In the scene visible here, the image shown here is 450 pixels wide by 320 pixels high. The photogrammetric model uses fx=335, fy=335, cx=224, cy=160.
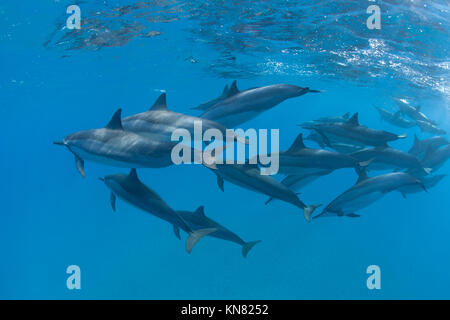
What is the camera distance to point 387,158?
7047 mm

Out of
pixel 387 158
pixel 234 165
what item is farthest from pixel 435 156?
pixel 234 165

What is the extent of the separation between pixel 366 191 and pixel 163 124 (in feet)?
12.8

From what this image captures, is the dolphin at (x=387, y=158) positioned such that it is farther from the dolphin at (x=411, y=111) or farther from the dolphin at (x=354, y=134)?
the dolphin at (x=411, y=111)

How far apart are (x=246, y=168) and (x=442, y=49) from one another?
14.2 m

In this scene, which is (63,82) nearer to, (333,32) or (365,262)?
(333,32)

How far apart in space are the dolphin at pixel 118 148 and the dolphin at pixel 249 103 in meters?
1.45

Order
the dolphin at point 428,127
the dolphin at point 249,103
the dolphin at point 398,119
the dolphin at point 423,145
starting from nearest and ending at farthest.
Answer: the dolphin at point 249,103 → the dolphin at point 423,145 → the dolphin at point 398,119 → the dolphin at point 428,127

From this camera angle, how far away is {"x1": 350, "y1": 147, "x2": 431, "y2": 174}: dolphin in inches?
271

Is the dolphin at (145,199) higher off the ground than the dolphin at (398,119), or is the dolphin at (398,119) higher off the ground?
the dolphin at (398,119)

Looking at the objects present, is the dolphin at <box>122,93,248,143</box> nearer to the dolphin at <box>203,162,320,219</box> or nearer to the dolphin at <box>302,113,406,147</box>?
the dolphin at <box>203,162,320,219</box>

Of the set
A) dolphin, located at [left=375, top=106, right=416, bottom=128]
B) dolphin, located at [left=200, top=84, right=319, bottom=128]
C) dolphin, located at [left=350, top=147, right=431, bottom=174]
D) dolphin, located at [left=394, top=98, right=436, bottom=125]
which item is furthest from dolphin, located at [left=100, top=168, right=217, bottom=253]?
dolphin, located at [left=394, top=98, right=436, bottom=125]

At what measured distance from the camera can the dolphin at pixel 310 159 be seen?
599 centimetres

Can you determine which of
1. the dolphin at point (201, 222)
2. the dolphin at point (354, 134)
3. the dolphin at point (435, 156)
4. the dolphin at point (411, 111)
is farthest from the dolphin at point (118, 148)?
the dolphin at point (411, 111)
